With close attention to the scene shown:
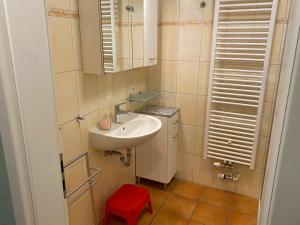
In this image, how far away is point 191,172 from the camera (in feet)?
9.15

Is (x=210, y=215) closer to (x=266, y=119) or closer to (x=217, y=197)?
(x=217, y=197)

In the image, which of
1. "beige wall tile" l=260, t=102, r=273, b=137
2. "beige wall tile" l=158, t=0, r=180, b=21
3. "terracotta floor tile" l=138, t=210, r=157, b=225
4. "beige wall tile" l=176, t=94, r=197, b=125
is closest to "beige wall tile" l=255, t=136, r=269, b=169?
"beige wall tile" l=260, t=102, r=273, b=137

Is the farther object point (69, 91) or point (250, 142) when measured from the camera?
point (250, 142)

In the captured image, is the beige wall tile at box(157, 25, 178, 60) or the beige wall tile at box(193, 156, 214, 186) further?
the beige wall tile at box(193, 156, 214, 186)

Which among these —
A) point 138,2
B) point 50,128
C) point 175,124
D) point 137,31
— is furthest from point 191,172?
point 50,128

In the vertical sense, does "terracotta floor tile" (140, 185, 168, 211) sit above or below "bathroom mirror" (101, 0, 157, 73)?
below

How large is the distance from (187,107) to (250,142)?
0.69 meters

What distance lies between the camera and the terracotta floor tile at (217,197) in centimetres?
247

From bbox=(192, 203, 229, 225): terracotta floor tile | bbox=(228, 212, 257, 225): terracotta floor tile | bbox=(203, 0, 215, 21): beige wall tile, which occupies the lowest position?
bbox=(228, 212, 257, 225): terracotta floor tile

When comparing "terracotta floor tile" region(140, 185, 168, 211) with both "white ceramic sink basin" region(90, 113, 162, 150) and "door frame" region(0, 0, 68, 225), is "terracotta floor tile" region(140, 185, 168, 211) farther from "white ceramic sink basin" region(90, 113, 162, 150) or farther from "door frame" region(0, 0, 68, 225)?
"door frame" region(0, 0, 68, 225)

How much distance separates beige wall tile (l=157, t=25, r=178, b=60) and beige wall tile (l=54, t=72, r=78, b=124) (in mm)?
1146

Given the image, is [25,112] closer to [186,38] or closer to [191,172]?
[186,38]

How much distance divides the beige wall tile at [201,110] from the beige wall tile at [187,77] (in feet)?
0.33

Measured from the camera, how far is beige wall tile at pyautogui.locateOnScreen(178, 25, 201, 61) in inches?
92.2
